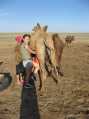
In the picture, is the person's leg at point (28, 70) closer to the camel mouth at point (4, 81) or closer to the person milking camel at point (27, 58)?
the person milking camel at point (27, 58)

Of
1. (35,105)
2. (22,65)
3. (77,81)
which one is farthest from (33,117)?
(77,81)

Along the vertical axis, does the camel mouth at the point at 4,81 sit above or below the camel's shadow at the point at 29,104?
above

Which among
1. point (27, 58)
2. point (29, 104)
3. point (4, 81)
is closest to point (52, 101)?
point (29, 104)

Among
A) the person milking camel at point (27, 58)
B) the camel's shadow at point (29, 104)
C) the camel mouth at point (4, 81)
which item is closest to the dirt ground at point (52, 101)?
the camel's shadow at point (29, 104)

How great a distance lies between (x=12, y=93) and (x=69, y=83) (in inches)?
82.4

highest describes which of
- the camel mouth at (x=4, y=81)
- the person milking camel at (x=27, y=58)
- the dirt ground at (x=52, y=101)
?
the person milking camel at (x=27, y=58)

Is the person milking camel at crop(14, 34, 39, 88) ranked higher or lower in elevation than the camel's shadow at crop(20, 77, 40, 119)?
higher

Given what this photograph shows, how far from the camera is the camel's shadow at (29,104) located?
6348mm

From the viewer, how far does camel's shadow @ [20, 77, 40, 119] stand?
20.8 ft

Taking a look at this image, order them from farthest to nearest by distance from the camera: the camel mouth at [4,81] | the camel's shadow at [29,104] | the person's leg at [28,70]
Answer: the person's leg at [28,70] → the camel mouth at [4,81] → the camel's shadow at [29,104]

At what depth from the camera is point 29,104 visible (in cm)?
726

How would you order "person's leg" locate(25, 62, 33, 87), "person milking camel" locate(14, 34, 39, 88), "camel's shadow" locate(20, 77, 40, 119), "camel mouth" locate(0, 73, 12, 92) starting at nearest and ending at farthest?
"camel's shadow" locate(20, 77, 40, 119) → "camel mouth" locate(0, 73, 12, 92) → "person milking camel" locate(14, 34, 39, 88) → "person's leg" locate(25, 62, 33, 87)

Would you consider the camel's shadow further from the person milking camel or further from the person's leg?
the person milking camel

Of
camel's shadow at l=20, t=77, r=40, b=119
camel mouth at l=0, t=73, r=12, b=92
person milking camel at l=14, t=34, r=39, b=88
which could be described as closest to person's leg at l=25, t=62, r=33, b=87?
person milking camel at l=14, t=34, r=39, b=88
